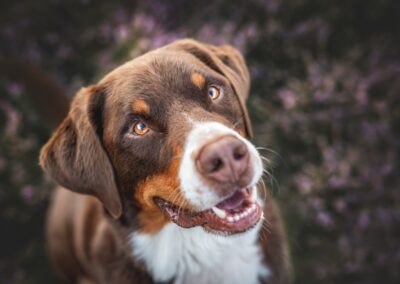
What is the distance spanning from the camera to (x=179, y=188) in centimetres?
293

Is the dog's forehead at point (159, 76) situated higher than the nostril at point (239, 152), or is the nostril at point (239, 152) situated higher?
the dog's forehead at point (159, 76)

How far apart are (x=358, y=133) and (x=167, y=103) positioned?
2754 mm

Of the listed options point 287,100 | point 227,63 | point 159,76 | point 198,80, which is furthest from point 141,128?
point 287,100

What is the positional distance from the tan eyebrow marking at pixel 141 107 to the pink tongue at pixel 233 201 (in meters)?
0.68

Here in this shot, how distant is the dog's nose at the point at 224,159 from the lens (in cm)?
265

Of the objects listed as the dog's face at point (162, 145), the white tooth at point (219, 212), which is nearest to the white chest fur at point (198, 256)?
the dog's face at point (162, 145)

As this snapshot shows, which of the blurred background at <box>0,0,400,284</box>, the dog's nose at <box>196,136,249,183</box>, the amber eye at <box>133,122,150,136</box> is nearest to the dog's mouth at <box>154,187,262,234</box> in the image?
the dog's nose at <box>196,136,249,183</box>

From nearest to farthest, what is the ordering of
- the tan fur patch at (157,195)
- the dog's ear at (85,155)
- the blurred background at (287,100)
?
the tan fur patch at (157,195), the dog's ear at (85,155), the blurred background at (287,100)

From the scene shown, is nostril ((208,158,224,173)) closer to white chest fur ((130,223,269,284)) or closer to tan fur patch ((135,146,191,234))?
tan fur patch ((135,146,191,234))

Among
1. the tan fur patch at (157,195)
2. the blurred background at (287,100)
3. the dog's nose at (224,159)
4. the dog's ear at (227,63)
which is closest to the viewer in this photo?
the dog's nose at (224,159)

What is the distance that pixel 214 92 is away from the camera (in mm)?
3260

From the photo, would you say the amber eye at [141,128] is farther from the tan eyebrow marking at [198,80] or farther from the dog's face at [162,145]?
the tan eyebrow marking at [198,80]

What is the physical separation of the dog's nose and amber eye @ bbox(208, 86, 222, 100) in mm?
568

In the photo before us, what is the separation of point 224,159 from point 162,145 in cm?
53
